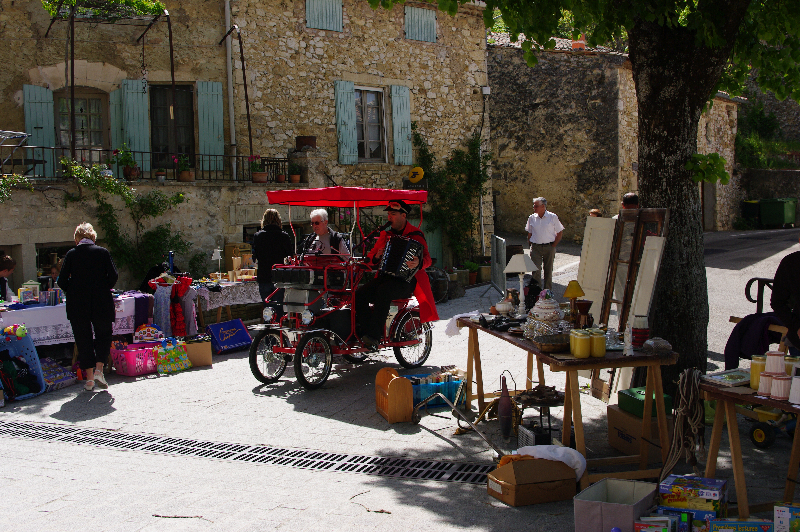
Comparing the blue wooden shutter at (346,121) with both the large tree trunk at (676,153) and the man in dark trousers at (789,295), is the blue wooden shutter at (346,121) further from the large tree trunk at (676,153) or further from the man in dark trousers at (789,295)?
the man in dark trousers at (789,295)

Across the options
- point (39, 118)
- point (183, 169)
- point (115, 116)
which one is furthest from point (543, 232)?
point (39, 118)

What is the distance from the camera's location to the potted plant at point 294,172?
42.3ft

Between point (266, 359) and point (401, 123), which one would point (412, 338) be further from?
point (401, 123)

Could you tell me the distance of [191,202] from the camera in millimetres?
11430

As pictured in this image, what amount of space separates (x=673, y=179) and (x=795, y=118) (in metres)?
26.6

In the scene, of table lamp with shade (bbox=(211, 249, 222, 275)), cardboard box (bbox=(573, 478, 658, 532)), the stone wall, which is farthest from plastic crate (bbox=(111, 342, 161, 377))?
the stone wall

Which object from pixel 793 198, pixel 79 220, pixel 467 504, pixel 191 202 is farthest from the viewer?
pixel 793 198

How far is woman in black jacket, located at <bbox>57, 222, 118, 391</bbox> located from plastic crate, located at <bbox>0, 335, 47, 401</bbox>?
0.40m

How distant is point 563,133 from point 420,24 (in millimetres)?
5865

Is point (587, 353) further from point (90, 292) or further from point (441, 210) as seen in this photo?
point (441, 210)

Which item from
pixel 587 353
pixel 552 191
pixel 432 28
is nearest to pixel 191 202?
pixel 432 28

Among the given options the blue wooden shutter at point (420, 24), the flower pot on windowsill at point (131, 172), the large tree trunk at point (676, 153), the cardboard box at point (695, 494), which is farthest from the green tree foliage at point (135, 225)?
the cardboard box at point (695, 494)

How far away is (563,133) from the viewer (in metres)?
19.4

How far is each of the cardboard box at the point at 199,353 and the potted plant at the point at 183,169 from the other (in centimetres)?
404
